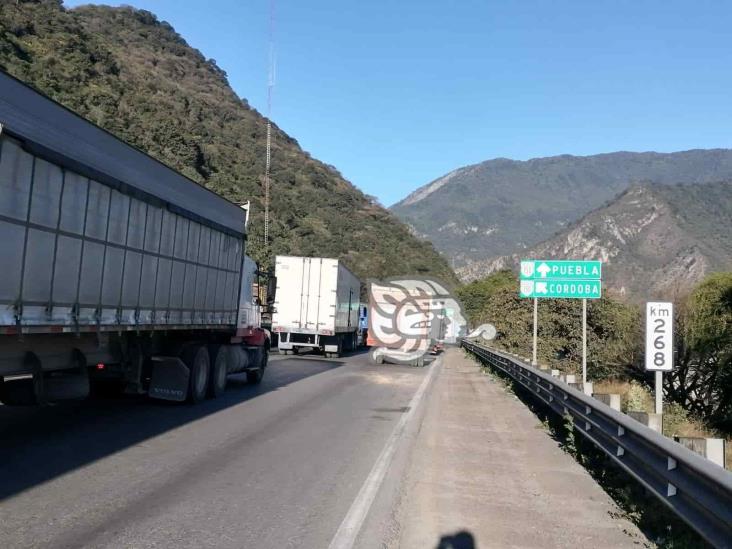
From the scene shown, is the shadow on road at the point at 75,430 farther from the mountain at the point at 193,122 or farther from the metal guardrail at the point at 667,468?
the mountain at the point at 193,122

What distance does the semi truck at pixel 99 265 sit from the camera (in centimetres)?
754

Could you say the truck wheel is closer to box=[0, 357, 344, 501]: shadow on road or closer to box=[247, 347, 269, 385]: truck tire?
box=[0, 357, 344, 501]: shadow on road

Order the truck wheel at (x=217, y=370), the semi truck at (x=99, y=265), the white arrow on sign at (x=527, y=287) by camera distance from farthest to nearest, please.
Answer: the white arrow on sign at (x=527, y=287) → the truck wheel at (x=217, y=370) → the semi truck at (x=99, y=265)

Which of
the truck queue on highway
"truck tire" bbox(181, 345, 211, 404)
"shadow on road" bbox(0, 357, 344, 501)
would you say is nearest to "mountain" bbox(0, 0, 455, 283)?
the truck queue on highway

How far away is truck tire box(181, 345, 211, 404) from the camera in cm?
1318

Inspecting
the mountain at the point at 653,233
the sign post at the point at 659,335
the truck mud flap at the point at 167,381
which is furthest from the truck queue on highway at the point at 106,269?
the mountain at the point at 653,233

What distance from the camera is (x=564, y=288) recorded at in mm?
19469

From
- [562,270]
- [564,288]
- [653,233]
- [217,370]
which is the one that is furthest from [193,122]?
[217,370]

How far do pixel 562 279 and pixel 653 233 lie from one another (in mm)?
80408

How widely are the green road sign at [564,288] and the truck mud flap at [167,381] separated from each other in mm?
10476

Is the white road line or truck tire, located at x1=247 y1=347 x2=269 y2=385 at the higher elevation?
truck tire, located at x1=247 y1=347 x2=269 y2=385

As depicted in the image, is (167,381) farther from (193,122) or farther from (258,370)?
(193,122)

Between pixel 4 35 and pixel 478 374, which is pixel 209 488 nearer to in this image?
pixel 478 374

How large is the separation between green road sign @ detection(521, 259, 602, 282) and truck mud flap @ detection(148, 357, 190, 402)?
36.8ft
